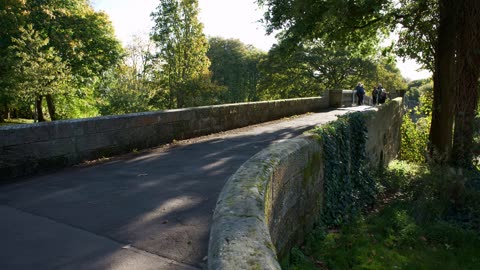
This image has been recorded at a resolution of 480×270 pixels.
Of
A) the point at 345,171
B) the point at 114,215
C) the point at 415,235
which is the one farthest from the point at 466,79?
the point at 114,215

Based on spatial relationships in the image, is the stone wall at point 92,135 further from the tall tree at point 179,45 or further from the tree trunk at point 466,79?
the tall tree at point 179,45

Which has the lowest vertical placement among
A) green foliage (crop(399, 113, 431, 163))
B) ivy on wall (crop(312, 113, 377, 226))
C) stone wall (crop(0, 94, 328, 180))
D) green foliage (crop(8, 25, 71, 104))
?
green foliage (crop(399, 113, 431, 163))

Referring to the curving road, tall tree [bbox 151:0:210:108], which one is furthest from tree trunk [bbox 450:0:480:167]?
tall tree [bbox 151:0:210:108]

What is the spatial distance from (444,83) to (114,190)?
1161 centimetres

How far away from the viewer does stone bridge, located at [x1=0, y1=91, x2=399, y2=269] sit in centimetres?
319

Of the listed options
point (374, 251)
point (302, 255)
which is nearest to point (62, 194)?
point (302, 255)

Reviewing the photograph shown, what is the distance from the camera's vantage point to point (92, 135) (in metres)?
6.97

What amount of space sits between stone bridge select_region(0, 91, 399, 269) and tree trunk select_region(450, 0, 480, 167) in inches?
202

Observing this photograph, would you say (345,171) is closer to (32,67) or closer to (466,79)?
(466,79)

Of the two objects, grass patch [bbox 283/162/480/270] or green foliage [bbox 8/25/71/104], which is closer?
grass patch [bbox 283/162/480/270]

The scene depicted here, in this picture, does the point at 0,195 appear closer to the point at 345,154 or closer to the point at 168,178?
the point at 168,178

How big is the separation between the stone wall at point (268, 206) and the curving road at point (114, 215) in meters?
0.63

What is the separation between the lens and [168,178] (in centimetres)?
571

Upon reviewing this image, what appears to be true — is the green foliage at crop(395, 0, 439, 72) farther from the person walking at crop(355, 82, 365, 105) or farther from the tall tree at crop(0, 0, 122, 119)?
the tall tree at crop(0, 0, 122, 119)
